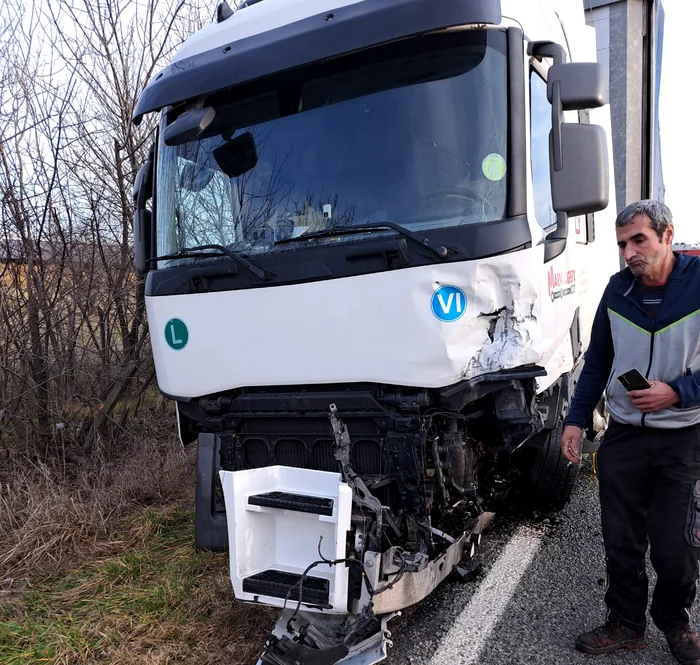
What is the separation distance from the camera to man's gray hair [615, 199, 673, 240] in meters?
2.53

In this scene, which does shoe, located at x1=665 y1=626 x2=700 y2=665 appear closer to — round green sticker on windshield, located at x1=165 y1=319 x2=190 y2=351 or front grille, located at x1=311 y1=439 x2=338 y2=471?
front grille, located at x1=311 y1=439 x2=338 y2=471

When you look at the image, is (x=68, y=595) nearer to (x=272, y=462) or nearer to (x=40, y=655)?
(x=40, y=655)

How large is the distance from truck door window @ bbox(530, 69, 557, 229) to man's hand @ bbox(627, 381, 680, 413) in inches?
32.9

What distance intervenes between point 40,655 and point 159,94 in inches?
102

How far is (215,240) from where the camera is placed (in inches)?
121

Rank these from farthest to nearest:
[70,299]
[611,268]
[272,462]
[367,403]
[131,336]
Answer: [131,336] → [70,299] → [611,268] → [272,462] → [367,403]

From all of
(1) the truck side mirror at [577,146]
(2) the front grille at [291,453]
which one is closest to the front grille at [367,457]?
(2) the front grille at [291,453]

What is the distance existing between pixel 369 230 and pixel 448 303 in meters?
0.46

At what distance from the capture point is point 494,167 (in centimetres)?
264

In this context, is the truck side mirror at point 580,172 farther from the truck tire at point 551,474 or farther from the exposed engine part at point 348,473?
the truck tire at point 551,474

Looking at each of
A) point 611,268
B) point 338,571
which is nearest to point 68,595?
point 338,571

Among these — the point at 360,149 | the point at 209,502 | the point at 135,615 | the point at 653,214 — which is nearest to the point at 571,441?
the point at 653,214

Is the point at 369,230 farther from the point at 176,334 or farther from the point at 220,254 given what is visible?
the point at 176,334

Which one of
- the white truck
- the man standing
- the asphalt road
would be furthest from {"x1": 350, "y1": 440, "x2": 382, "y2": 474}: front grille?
the man standing
